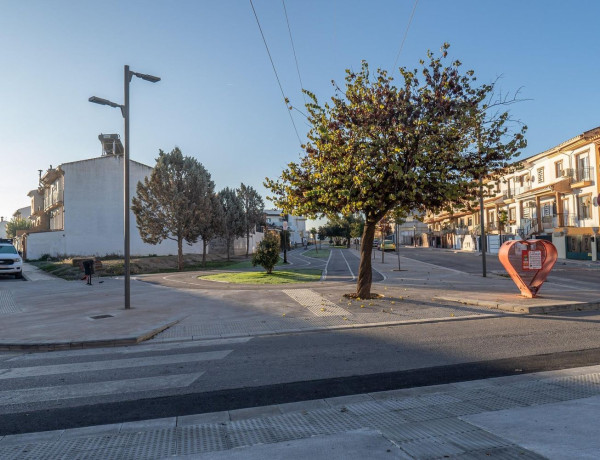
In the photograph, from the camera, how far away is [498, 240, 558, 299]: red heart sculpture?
1211 cm

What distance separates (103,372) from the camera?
6.35 metres

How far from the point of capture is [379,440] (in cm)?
381

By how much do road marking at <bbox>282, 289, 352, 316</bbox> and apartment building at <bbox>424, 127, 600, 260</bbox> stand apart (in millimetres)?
17376

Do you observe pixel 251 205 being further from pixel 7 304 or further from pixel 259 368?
pixel 259 368

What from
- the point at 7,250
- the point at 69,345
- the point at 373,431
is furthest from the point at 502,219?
the point at 373,431

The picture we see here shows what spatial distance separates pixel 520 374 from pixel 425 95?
25.1ft

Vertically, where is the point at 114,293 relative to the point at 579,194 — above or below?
below

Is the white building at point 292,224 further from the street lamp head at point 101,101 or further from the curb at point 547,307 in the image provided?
the curb at point 547,307

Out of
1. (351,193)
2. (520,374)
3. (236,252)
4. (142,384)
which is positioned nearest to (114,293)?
(351,193)

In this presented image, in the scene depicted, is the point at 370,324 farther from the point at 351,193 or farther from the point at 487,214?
the point at 487,214

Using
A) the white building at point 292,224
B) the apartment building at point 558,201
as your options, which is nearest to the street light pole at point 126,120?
the apartment building at point 558,201

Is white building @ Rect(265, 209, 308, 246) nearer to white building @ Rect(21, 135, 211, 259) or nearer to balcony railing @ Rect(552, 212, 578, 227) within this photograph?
white building @ Rect(21, 135, 211, 259)

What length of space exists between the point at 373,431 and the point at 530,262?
33.1ft

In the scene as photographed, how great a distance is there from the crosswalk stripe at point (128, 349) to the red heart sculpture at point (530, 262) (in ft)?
26.6
